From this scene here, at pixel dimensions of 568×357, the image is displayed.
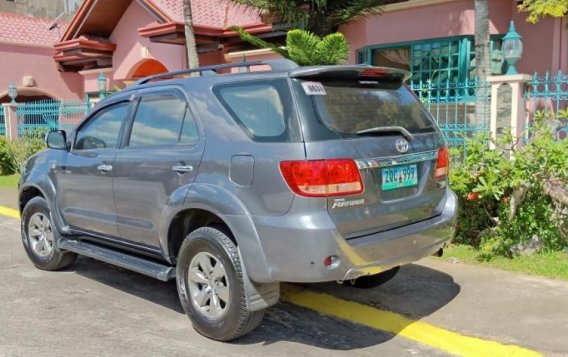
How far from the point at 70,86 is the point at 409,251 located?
20034mm

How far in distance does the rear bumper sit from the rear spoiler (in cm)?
97

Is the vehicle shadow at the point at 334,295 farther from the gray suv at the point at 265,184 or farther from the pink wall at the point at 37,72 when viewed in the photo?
the pink wall at the point at 37,72

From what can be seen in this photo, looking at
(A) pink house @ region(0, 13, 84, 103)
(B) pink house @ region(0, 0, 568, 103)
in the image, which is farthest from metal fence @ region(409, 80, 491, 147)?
(A) pink house @ region(0, 13, 84, 103)

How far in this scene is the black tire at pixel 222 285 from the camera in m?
4.01

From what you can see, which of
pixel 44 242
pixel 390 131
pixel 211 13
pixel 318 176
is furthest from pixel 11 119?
pixel 318 176

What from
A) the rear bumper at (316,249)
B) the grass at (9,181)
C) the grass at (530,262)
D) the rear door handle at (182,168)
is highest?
the rear door handle at (182,168)

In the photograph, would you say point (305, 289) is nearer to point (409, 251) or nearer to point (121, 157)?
point (409, 251)

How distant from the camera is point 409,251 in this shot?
4.22m

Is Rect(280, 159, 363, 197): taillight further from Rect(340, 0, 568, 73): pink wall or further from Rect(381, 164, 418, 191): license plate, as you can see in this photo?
Rect(340, 0, 568, 73): pink wall

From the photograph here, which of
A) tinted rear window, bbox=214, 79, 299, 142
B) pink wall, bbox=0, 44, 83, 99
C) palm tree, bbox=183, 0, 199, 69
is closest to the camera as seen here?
tinted rear window, bbox=214, 79, 299, 142

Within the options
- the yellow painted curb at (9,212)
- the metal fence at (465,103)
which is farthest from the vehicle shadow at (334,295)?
the yellow painted curb at (9,212)

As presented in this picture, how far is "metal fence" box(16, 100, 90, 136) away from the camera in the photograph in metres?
13.8

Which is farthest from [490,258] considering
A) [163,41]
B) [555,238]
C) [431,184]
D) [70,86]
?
[70,86]

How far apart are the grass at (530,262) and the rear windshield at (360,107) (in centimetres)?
197
